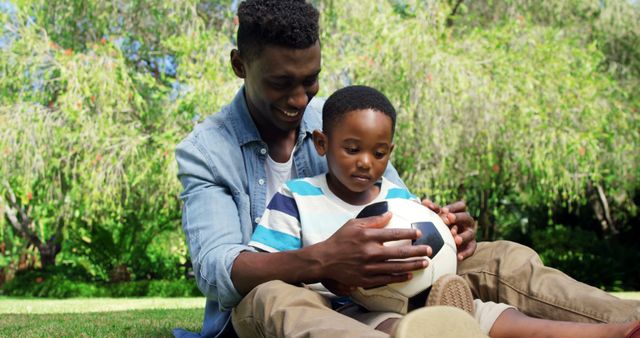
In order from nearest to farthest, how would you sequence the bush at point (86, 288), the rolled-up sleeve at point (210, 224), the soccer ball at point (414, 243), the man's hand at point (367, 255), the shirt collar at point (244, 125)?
the man's hand at point (367, 255)
the soccer ball at point (414, 243)
the rolled-up sleeve at point (210, 224)
the shirt collar at point (244, 125)
the bush at point (86, 288)

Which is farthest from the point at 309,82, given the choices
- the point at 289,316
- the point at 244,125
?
the point at 289,316

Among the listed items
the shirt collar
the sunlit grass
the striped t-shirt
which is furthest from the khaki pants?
the sunlit grass

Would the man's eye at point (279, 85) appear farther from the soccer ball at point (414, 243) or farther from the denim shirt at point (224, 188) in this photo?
the soccer ball at point (414, 243)

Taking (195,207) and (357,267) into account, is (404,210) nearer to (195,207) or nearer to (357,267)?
(357,267)

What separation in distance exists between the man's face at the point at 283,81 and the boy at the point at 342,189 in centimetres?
12

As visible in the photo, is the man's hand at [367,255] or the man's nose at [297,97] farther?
the man's nose at [297,97]

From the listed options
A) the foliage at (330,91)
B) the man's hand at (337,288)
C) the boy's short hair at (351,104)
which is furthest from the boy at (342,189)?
the foliage at (330,91)

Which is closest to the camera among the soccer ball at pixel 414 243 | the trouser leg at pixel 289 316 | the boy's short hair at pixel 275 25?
the trouser leg at pixel 289 316

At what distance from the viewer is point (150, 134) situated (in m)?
12.1

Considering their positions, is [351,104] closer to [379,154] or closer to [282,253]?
[379,154]

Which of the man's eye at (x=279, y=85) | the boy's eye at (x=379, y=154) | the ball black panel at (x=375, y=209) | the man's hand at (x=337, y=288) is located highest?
the man's eye at (x=279, y=85)

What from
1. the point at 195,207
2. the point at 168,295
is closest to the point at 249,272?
the point at 195,207

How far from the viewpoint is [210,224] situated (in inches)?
104

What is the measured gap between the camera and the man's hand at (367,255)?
220 cm
